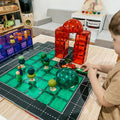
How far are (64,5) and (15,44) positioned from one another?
237cm

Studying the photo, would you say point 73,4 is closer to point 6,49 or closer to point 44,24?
point 44,24

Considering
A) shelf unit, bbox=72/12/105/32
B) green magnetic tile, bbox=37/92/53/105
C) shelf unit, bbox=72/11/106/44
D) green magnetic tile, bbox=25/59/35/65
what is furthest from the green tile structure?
shelf unit, bbox=72/12/105/32

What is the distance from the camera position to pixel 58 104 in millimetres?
748

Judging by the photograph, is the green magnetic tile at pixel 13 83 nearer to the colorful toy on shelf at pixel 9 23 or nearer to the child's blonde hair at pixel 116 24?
the child's blonde hair at pixel 116 24

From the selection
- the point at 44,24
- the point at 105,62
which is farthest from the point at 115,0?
the point at 105,62

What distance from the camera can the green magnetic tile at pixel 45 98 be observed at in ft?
2.53

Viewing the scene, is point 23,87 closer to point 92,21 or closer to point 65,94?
point 65,94

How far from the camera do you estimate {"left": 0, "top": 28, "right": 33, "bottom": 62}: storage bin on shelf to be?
128 centimetres

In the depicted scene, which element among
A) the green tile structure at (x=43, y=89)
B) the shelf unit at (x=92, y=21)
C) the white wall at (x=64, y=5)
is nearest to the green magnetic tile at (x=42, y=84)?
the green tile structure at (x=43, y=89)

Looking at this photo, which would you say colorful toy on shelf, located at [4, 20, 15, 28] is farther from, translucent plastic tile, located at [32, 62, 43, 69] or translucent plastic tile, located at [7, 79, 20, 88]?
translucent plastic tile, located at [7, 79, 20, 88]

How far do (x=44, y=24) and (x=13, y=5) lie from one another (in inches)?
39.3

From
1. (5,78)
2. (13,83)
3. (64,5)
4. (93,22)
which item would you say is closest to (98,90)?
(13,83)

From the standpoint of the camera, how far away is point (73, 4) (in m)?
3.13

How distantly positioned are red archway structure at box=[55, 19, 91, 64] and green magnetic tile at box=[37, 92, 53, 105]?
55 centimetres
